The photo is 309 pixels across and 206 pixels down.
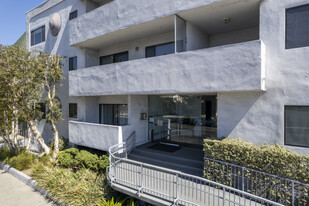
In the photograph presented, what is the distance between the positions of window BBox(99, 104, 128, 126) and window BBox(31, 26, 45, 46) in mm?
9689

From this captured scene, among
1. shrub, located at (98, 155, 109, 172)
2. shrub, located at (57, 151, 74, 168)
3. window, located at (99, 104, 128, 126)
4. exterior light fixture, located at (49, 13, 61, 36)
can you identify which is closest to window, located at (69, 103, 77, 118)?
window, located at (99, 104, 128, 126)

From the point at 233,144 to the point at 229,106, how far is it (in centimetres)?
164

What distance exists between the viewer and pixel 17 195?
8.47 metres

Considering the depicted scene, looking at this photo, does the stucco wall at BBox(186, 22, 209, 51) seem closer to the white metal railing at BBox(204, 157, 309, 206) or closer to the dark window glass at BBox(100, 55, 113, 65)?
the white metal railing at BBox(204, 157, 309, 206)

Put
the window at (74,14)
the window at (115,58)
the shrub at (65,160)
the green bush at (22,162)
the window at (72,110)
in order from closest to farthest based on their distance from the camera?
the shrub at (65,160)
the green bush at (22,162)
the window at (115,58)
the window at (74,14)
the window at (72,110)

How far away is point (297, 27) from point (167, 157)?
23.5 feet

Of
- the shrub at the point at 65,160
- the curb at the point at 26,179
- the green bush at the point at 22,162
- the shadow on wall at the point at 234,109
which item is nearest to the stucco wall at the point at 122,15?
the shadow on wall at the point at 234,109

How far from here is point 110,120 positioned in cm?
1284

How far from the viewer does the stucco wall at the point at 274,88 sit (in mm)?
5891

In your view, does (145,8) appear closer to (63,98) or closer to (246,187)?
(246,187)

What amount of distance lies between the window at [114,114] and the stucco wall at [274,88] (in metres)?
7.29

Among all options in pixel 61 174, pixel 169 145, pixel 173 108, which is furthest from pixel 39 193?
pixel 173 108

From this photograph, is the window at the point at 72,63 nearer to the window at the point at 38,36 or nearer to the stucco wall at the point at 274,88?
the window at the point at 38,36

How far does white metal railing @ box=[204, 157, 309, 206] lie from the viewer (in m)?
5.16
